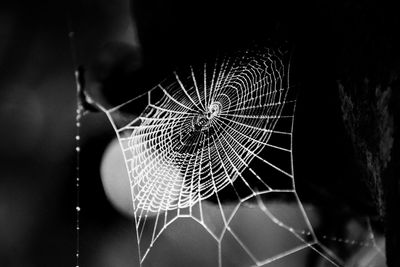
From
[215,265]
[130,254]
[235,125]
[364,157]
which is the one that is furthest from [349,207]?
[130,254]

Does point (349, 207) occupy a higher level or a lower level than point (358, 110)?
lower

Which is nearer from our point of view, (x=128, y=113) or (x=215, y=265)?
(x=128, y=113)

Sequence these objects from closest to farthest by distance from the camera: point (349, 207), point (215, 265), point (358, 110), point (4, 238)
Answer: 1. point (358, 110)
2. point (349, 207)
3. point (215, 265)
4. point (4, 238)

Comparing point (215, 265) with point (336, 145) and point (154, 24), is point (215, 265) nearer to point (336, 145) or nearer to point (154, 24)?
point (336, 145)

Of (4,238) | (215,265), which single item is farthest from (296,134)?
→ (4,238)

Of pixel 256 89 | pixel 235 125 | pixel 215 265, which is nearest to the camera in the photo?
pixel 256 89

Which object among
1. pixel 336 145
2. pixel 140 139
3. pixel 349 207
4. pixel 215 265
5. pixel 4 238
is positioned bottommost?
pixel 215 265
